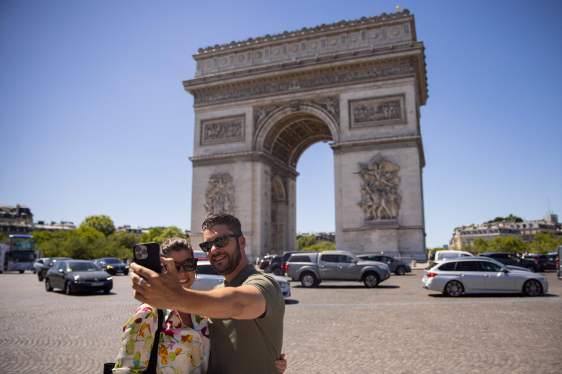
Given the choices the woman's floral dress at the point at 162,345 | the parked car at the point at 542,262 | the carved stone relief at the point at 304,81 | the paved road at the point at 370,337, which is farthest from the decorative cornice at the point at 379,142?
the woman's floral dress at the point at 162,345

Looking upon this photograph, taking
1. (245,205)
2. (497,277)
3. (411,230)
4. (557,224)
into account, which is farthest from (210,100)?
(557,224)

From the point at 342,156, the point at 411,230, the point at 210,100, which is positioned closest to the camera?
the point at 411,230

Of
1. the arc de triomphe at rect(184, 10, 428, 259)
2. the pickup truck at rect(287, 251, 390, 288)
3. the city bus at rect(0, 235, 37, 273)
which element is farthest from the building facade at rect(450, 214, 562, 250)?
A: the pickup truck at rect(287, 251, 390, 288)

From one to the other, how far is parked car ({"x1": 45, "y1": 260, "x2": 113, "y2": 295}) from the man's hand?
14719 millimetres

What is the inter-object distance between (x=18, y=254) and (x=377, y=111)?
33407 mm

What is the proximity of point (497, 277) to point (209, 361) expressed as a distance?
13481mm

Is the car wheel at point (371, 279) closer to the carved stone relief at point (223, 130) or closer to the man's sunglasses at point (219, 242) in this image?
the man's sunglasses at point (219, 242)

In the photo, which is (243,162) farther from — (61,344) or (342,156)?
(61,344)

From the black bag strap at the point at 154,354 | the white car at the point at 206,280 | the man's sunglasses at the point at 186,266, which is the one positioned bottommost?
the white car at the point at 206,280

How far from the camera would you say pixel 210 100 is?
34.0 metres

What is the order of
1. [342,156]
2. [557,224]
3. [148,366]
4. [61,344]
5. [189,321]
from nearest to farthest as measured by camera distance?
[148,366]
[189,321]
[61,344]
[342,156]
[557,224]

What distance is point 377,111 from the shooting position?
95.1 feet

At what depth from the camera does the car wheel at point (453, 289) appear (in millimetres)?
13453

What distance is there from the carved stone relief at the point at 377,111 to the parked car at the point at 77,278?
773 inches
